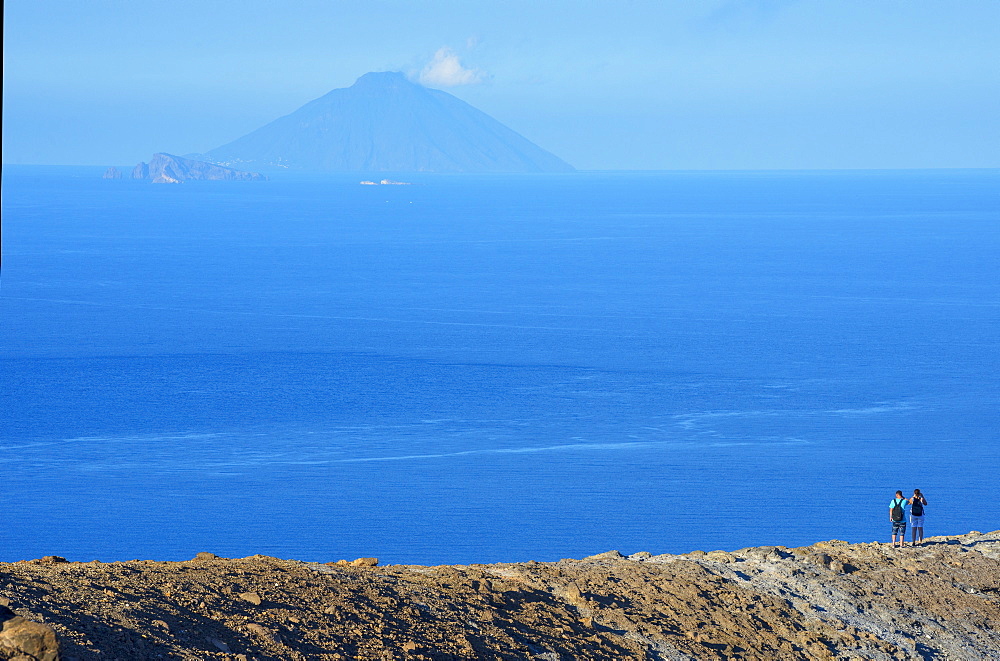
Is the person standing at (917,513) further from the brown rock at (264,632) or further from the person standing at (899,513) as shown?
the brown rock at (264,632)

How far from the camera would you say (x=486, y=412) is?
249 feet

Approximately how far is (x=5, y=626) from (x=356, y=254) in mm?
152948

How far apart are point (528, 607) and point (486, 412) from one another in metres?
59.9

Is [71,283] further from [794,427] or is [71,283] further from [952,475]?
[952,475]

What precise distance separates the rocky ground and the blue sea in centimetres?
3606

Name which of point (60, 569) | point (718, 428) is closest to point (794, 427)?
point (718, 428)

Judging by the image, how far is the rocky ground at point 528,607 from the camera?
12648 millimetres

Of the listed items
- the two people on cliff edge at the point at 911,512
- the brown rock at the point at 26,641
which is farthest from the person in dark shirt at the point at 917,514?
the brown rock at the point at 26,641

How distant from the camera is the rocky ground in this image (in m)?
12.6

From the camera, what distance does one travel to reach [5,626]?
32.6 feet

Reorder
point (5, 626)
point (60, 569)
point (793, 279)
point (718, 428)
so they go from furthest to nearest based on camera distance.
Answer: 1. point (793, 279)
2. point (718, 428)
3. point (60, 569)
4. point (5, 626)

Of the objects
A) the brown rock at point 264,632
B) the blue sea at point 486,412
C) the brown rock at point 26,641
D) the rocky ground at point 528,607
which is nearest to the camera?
the brown rock at point 26,641

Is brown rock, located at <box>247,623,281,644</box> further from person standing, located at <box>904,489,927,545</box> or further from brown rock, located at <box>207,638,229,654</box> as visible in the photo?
person standing, located at <box>904,489,927,545</box>

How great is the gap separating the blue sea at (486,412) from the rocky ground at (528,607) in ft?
118
